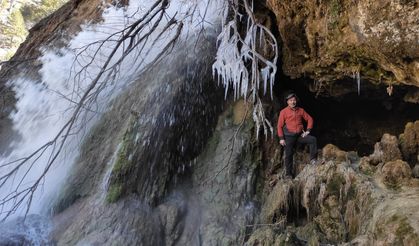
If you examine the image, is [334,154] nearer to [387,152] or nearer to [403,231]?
[387,152]

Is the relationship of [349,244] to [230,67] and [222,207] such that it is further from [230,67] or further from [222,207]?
[230,67]

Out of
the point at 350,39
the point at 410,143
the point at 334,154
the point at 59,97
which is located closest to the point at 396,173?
the point at 410,143

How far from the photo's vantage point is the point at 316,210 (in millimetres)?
5270

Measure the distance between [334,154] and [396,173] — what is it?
3.84ft

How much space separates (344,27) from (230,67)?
1.60 meters

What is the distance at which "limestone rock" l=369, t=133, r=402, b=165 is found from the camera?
17.4 feet

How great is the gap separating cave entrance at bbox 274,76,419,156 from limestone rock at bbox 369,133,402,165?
195 cm

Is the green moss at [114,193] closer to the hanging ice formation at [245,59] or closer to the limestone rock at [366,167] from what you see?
the hanging ice formation at [245,59]

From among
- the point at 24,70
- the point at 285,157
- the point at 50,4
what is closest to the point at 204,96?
the point at 285,157

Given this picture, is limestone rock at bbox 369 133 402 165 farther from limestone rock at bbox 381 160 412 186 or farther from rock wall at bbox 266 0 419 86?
rock wall at bbox 266 0 419 86

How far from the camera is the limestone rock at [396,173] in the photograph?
456 cm

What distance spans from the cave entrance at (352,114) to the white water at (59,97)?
2079 millimetres

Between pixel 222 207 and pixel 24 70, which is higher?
pixel 24 70

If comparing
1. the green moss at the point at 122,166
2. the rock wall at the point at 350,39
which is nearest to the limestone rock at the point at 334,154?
the rock wall at the point at 350,39
